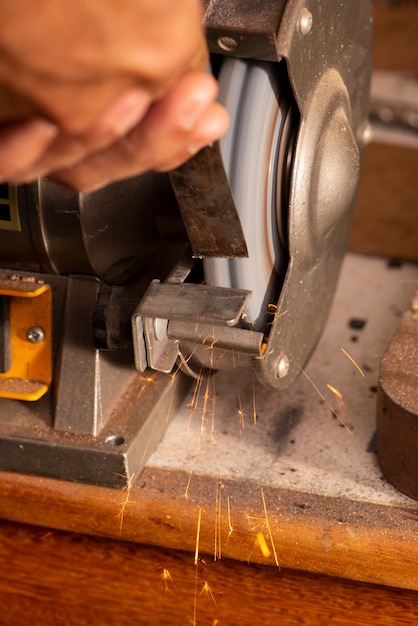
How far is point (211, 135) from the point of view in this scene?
661 mm

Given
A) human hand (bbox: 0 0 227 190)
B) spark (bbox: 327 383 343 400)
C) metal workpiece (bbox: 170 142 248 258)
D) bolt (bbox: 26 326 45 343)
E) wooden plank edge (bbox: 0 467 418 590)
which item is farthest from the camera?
spark (bbox: 327 383 343 400)

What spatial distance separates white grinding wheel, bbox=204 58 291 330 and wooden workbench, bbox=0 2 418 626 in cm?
19

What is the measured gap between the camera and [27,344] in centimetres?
105

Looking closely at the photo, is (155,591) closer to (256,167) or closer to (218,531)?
(218,531)

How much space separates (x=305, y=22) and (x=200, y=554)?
0.53 m

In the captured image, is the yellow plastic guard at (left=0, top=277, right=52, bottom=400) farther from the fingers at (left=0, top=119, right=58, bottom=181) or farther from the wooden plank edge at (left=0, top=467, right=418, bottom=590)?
the fingers at (left=0, top=119, right=58, bottom=181)

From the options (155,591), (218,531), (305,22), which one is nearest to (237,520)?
(218,531)

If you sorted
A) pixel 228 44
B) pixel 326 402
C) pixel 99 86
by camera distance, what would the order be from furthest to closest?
pixel 326 402
pixel 228 44
pixel 99 86

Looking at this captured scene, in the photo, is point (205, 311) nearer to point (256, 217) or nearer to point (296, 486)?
point (256, 217)

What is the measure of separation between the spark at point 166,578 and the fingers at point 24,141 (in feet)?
1.76

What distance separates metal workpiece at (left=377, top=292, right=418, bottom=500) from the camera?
952 mm

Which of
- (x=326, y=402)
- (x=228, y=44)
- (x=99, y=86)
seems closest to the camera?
(x=99, y=86)

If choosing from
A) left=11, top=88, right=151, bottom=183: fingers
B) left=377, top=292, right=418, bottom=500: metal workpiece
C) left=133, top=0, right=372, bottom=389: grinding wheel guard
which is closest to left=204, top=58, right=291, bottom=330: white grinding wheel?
left=133, top=0, right=372, bottom=389: grinding wheel guard

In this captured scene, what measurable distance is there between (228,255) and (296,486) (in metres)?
0.28
